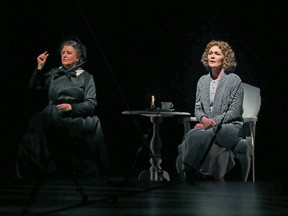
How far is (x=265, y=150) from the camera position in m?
5.68

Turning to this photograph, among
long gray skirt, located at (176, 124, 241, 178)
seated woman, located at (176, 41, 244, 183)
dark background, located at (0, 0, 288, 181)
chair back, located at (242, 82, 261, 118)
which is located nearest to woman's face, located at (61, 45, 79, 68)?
dark background, located at (0, 0, 288, 181)

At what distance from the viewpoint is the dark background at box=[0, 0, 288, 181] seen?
5.56 m

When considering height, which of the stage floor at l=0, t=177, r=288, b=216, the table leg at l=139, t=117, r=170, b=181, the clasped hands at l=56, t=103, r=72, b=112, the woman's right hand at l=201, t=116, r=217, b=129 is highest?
the clasped hands at l=56, t=103, r=72, b=112

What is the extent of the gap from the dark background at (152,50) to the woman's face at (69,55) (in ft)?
2.18

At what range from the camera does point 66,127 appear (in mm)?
4773

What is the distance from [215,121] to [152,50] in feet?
4.75

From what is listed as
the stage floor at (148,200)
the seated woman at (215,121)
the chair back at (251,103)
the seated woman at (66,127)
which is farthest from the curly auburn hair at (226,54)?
the stage floor at (148,200)

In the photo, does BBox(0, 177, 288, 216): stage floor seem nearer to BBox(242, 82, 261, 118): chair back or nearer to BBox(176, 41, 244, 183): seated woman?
BBox(176, 41, 244, 183): seated woman

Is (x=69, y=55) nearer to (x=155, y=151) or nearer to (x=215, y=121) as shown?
(x=155, y=151)

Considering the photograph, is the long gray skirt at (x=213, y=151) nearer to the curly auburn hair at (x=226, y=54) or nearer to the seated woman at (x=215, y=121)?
the seated woman at (x=215, y=121)

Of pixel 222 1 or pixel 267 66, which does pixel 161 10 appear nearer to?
pixel 222 1

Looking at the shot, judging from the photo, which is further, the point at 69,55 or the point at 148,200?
the point at 69,55

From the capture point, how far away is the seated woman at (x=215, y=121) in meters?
4.45

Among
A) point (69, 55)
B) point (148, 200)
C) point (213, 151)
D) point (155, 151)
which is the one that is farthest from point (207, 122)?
point (148, 200)
